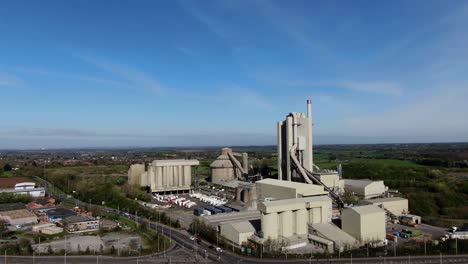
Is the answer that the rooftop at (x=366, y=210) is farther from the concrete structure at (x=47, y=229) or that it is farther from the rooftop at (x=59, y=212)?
the rooftop at (x=59, y=212)

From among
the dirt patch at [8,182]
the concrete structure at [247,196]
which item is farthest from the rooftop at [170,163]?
the dirt patch at [8,182]

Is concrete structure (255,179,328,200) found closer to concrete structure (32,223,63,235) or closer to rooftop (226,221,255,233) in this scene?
rooftop (226,221,255,233)

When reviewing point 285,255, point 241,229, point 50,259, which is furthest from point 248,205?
point 50,259

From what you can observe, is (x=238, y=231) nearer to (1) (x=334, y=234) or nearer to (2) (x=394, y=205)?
(1) (x=334, y=234)

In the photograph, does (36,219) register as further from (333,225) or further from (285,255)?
(333,225)

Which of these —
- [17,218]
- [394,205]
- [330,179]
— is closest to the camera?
[17,218]

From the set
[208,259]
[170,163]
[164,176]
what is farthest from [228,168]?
[208,259]
